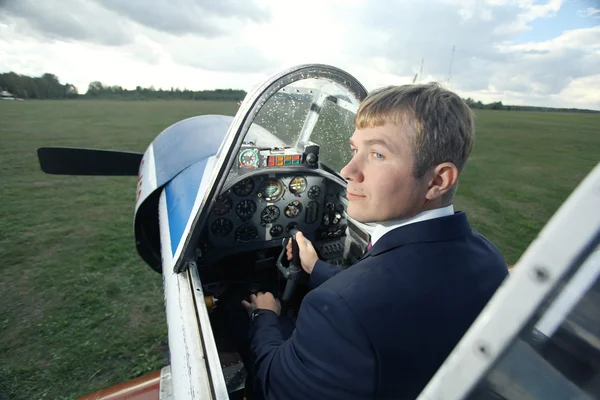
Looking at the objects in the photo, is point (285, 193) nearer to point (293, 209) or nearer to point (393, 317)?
point (293, 209)

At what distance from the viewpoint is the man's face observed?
940mm

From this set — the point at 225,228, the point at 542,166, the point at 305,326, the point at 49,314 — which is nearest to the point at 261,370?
the point at 305,326

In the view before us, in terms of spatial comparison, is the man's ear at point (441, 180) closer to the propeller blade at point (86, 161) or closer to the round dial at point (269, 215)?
the round dial at point (269, 215)

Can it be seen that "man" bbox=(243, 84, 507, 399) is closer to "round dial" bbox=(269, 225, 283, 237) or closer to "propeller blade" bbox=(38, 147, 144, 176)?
"round dial" bbox=(269, 225, 283, 237)

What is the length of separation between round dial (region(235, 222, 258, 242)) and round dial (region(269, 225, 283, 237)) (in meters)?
0.13

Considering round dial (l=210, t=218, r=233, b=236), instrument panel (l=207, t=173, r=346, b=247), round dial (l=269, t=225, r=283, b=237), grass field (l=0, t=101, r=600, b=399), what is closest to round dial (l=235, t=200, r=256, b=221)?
instrument panel (l=207, t=173, r=346, b=247)

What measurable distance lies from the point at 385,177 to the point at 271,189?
164cm

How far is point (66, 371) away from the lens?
2.72 meters

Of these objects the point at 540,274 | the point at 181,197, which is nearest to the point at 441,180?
the point at 540,274

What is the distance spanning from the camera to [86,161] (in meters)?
3.96

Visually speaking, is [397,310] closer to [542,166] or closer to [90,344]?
[90,344]

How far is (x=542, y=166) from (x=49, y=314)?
59.0ft

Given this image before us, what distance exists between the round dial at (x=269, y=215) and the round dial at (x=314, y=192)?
11.7 inches

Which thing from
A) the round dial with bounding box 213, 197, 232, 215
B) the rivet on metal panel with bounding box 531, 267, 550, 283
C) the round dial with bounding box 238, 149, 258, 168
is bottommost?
the round dial with bounding box 213, 197, 232, 215
